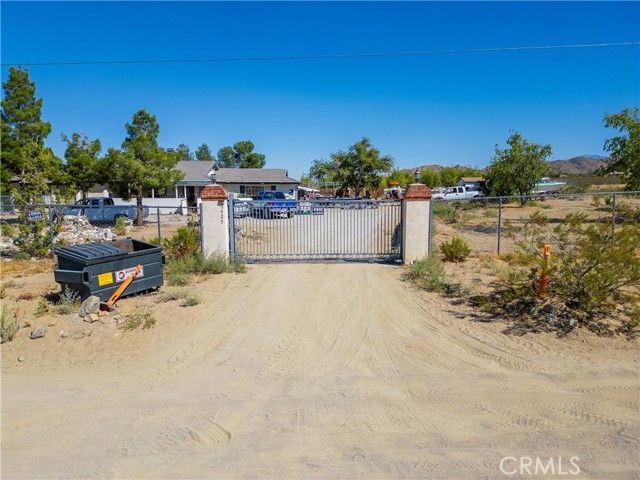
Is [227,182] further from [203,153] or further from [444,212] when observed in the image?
[203,153]

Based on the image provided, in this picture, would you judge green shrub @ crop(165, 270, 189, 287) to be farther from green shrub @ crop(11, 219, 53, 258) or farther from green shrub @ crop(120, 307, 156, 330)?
green shrub @ crop(11, 219, 53, 258)

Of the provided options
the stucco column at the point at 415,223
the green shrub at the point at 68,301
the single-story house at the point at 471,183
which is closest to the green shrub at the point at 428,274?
the stucco column at the point at 415,223

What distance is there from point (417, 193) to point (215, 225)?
5763mm

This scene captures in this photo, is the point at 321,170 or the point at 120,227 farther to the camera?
the point at 321,170

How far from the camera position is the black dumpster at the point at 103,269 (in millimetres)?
8516

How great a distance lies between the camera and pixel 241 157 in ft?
324

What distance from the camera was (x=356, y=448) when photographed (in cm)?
426

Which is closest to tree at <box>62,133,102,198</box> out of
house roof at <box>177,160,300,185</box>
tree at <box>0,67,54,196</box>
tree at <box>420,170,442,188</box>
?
tree at <box>0,67,54,196</box>

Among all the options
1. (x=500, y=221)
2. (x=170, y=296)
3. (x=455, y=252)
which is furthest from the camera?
(x=500, y=221)

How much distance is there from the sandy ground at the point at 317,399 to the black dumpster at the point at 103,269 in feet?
3.63

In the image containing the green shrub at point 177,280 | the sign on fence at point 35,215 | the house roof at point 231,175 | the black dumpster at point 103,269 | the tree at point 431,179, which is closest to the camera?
the black dumpster at point 103,269

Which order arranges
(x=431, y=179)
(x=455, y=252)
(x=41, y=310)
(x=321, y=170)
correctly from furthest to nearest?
(x=431, y=179) → (x=321, y=170) → (x=455, y=252) → (x=41, y=310)

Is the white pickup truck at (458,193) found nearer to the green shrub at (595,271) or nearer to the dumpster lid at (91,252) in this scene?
the green shrub at (595,271)

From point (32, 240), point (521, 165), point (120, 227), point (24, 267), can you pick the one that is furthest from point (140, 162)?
point (521, 165)
